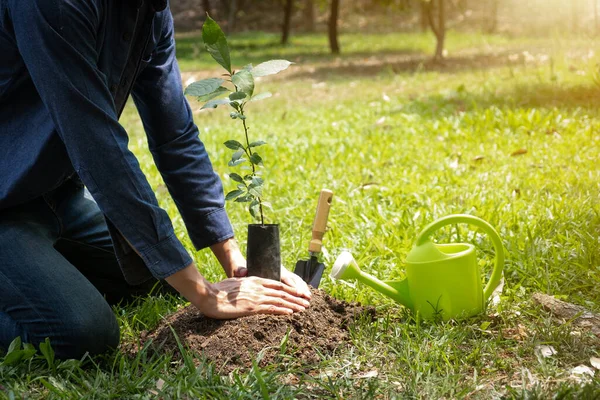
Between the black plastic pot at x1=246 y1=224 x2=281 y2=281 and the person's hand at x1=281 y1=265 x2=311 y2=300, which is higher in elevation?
the black plastic pot at x1=246 y1=224 x2=281 y2=281

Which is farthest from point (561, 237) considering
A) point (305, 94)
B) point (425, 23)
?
point (425, 23)

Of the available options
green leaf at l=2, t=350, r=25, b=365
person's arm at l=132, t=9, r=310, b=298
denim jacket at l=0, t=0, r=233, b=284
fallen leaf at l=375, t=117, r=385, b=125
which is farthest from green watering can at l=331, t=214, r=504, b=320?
fallen leaf at l=375, t=117, r=385, b=125

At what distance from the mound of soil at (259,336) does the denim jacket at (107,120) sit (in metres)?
0.28

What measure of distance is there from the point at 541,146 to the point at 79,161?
11.4 feet

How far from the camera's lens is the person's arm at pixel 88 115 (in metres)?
1.92

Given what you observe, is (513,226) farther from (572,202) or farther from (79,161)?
(79,161)

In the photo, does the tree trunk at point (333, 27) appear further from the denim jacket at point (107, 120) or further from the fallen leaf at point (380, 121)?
the denim jacket at point (107, 120)

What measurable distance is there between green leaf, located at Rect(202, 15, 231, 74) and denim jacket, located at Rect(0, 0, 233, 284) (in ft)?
0.74

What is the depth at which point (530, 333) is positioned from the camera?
7.43ft

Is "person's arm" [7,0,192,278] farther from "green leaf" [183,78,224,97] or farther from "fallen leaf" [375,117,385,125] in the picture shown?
"fallen leaf" [375,117,385,125]

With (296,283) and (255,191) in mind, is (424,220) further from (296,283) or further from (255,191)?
(255,191)

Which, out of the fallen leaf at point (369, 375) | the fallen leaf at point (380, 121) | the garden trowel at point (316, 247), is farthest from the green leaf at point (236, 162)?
the fallen leaf at point (380, 121)

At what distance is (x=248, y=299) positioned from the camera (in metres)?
2.26

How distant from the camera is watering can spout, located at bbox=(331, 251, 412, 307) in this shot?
2.37 metres
